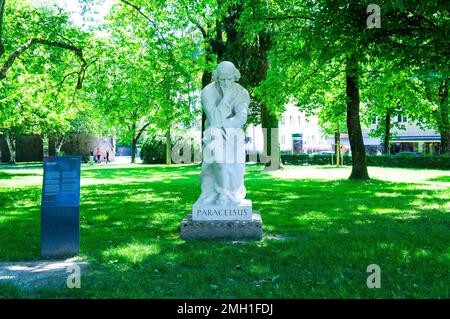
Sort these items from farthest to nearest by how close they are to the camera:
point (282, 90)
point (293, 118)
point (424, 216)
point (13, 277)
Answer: point (293, 118)
point (282, 90)
point (424, 216)
point (13, 277)

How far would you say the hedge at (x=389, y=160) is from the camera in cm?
3275

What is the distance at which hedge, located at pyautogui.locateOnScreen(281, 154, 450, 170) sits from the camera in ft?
107

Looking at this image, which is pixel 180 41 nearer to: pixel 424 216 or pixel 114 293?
A: pixel 424 216

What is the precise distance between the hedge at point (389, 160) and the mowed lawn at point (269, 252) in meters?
22.1

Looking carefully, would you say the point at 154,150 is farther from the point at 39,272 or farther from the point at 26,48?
the point at 39,272

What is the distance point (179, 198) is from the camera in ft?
47.2

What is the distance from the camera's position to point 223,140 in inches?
317

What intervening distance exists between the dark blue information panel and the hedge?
31.2 metres

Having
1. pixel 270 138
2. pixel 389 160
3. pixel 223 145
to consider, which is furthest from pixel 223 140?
pixel 389 160

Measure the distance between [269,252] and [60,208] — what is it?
3.26m

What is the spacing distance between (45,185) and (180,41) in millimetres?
11884

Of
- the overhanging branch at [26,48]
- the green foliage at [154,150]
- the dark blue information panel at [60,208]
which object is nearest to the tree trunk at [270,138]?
the overhanging branch at [26,48]

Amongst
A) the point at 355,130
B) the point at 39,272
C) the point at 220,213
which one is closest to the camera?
the point at 39,272

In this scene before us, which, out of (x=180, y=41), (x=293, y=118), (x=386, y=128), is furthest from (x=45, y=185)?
(x=293, y=118)
